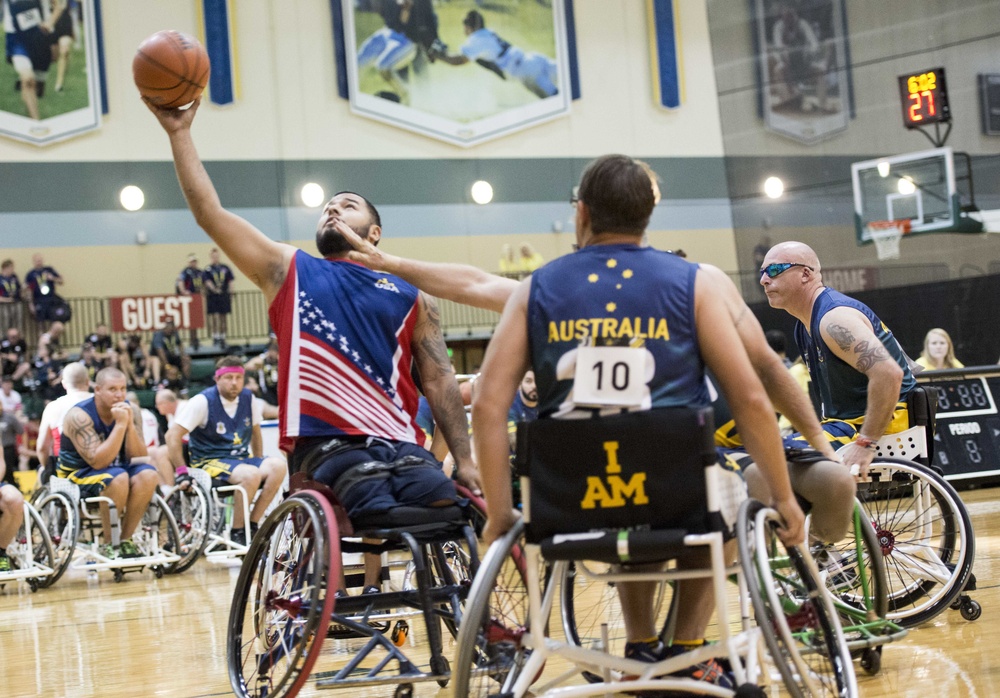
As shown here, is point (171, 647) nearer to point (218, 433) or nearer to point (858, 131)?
point (218, 433)

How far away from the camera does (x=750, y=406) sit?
2.32 m

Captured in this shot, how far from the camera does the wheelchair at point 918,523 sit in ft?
11.9

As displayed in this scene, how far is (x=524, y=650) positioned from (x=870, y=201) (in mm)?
12479

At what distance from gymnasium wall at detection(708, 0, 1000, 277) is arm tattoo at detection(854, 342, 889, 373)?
9.81m

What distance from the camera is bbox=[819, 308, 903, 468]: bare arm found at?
3.67 meters

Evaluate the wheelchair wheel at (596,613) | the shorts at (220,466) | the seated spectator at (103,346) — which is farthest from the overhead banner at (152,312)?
the wheelchair wheel at (596,613)

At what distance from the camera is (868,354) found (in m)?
3.71

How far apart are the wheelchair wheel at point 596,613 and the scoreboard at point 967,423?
3875mm

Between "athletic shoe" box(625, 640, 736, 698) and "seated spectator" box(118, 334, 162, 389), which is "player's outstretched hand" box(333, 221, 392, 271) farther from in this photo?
"seated spectator" box(118, 334, 162, 389)

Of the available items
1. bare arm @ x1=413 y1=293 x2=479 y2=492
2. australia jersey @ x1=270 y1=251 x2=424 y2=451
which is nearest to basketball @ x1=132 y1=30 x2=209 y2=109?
australia jersey @ x1=270 y1=251 x2=424 y2=451

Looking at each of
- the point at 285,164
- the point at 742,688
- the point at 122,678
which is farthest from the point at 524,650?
the point at 285,164

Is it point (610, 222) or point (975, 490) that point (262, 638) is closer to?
point (610, 222)

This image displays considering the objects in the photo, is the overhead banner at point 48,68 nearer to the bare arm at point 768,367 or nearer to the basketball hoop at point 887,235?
the basketball hoop at point 887,235

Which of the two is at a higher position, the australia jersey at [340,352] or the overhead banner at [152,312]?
the overhead banner at [152,312]
